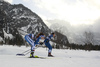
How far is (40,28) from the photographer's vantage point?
18775 centimetres

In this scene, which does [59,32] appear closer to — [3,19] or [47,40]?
[47,40]

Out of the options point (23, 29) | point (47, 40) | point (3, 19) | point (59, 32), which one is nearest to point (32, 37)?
point (47, 40)

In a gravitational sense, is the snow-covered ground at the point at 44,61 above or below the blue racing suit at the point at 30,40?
below

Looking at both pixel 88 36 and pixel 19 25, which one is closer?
pixel 88 36

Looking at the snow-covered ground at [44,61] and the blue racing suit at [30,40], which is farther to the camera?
the blue racing suit at [30,40]

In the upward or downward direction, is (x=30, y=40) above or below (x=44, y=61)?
above

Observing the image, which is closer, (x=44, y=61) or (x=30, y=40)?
(x=44, y=61)

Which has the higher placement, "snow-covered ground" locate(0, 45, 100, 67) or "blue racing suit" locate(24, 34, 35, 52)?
"blue racing suit" locate(24, 34, 35, 52)

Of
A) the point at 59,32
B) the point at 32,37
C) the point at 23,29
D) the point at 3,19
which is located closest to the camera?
the point at 32,37

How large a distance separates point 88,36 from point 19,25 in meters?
159

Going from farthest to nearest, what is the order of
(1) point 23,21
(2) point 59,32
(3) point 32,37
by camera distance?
(1) point 23,21, (2) point 59,32, (3) point 32,37

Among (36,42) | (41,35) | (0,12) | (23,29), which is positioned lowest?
(36,42)

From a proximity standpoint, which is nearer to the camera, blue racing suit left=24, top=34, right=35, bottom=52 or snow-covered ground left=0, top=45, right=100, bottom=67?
snow-covered ground left=0, top=45, right=100, bottom=67

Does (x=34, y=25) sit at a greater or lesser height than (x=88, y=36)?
greater
